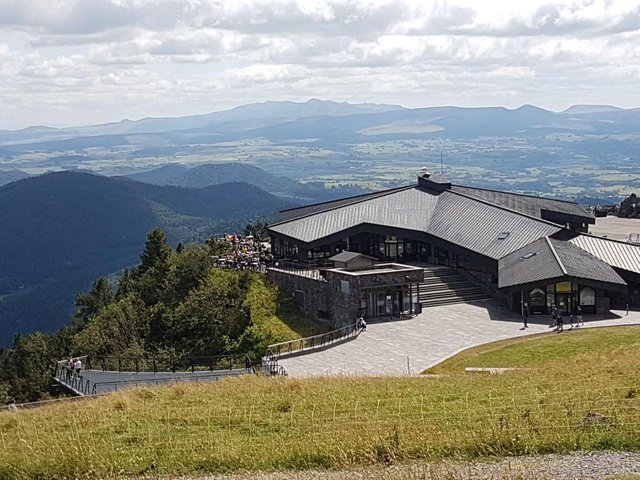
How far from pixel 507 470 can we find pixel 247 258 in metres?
38.5

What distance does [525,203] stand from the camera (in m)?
53.2

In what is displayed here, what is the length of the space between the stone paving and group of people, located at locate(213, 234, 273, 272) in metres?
12.1

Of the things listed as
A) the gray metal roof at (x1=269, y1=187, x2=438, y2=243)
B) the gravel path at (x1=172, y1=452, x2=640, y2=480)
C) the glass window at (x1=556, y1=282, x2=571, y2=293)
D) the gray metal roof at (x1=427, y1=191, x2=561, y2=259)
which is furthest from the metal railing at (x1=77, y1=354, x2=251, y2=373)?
the gravel path at (x1=172, y1=452, x2=640, y2=480)

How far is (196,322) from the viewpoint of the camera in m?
40.9

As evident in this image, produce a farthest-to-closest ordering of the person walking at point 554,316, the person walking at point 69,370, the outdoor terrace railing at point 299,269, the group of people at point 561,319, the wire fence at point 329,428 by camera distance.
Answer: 1. the outdoor terrace railing at point 299,269
2. the person walking at point 554,316
3. the group of people at point 561,319
4. the person walking at point 69,370
5. the wire fence at point 329,428

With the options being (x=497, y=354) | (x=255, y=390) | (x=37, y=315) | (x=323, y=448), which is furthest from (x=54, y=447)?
(x=37, y=315)

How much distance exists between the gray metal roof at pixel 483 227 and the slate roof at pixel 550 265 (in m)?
1.27

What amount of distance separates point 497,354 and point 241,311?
15.3 meters

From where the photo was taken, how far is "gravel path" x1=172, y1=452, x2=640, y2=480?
1182 cm

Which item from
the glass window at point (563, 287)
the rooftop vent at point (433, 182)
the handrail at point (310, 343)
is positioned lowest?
the handrail at point (310, 343)

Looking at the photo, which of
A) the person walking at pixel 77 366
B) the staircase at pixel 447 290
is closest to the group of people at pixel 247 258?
the staircase at pixel 447 290

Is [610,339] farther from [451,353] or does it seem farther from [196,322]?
[196,322]

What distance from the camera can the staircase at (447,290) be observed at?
42031 millimetres

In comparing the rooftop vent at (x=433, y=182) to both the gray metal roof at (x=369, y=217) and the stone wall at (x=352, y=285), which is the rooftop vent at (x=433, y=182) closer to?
the gray metal roof at (x=369, y=217)
